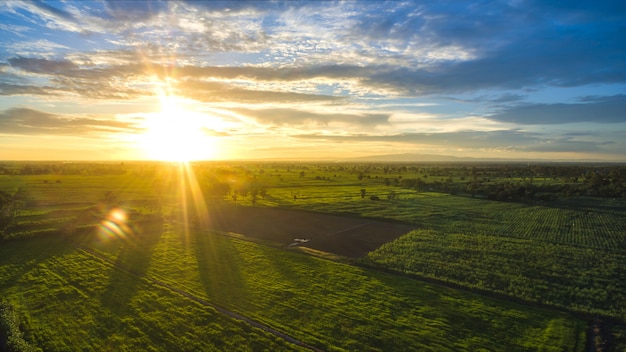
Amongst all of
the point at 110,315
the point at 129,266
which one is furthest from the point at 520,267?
the point at 129,266

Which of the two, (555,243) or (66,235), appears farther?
(66,235)

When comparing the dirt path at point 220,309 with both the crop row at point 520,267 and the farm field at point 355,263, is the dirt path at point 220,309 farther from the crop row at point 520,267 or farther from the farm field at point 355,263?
the crop row at point 520,267

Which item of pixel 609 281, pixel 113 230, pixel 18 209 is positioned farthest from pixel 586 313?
pixel 18 209

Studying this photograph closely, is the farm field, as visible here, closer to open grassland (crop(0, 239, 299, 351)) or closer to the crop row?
the crop row

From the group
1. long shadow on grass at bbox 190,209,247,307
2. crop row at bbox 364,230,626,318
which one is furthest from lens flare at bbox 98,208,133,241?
crop row at bbox 364,230,626,318

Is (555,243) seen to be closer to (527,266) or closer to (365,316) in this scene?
(527,266)

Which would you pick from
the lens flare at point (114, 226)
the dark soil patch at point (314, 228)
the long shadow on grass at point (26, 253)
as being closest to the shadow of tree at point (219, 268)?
the dark soil patch at point (314, 228)

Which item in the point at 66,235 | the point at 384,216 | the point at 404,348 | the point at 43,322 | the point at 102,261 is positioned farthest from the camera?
the point at 384,216
